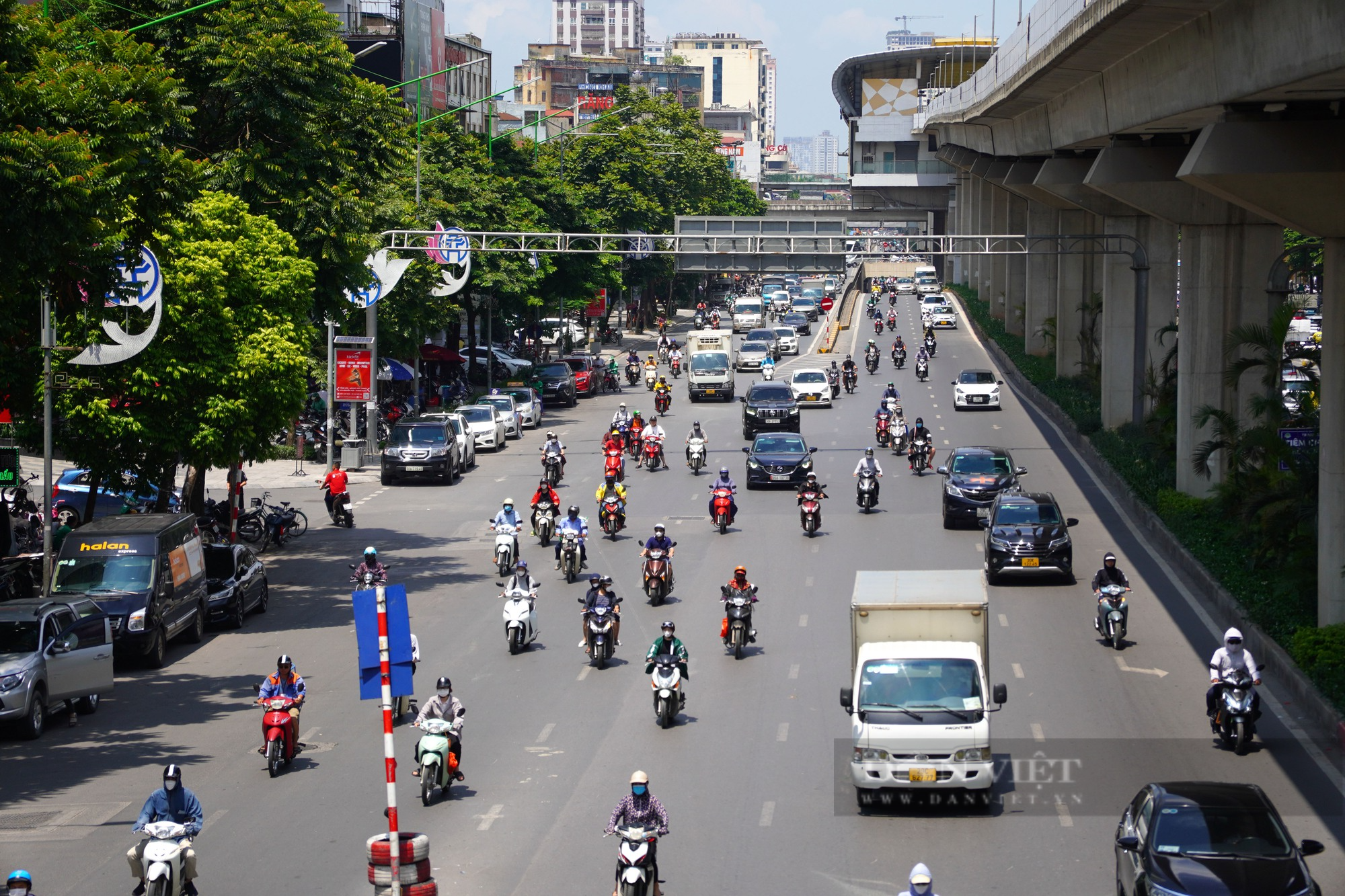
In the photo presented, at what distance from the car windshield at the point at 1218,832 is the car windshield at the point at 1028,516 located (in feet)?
52.6

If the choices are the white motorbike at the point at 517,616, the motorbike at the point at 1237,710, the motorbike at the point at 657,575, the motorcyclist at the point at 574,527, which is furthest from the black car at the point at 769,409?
the motorbike at the point at 1237,710

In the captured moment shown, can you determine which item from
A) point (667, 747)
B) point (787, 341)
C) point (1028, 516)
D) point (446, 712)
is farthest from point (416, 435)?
point (787, 341)

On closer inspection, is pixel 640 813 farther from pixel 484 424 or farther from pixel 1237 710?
pixel 484 424

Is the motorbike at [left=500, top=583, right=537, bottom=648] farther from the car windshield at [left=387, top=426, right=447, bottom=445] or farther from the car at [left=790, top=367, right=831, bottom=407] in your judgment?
the car at [left=790, top=367, right=831, bottom=407]

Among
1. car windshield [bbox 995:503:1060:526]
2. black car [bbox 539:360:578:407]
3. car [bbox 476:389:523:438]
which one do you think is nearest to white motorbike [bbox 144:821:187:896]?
car windshield [bbox 995:503:1060:526]

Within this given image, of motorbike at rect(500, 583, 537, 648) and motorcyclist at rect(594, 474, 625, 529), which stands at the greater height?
motorcyclist at rect(594, 474, 625, 529)

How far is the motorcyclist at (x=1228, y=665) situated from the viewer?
59.3 feet

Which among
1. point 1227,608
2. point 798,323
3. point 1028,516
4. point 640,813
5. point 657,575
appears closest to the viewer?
point 640,813

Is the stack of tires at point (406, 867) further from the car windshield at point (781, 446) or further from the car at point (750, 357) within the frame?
the car at point (750, 357)

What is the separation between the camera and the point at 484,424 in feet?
162

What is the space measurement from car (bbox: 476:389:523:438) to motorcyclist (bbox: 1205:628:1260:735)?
35680 mm

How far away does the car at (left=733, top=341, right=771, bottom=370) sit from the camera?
72812 mm

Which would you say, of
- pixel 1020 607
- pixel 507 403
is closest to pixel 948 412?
pixel 507 403

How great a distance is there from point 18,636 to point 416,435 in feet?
76.7
